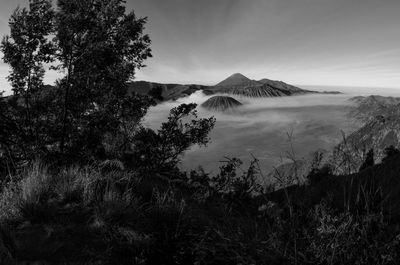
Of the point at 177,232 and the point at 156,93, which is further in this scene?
the point at 156,93

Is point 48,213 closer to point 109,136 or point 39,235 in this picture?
point 39,235

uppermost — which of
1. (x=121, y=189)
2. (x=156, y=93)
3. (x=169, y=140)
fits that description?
(x=156, y=93)

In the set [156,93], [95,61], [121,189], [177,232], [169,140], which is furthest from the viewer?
[169,140]

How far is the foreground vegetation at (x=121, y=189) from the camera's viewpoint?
91.1 inches

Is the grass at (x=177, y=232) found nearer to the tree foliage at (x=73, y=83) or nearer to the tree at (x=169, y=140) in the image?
the tree foliage at (x=73, y=83)

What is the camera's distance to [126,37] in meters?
11.1

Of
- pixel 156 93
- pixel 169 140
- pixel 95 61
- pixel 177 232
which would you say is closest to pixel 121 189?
pixel 177 232

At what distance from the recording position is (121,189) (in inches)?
180

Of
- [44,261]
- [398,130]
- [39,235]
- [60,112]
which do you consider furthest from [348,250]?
[398,130]

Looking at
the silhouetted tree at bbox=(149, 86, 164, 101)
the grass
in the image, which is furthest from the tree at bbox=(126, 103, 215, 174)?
the grass

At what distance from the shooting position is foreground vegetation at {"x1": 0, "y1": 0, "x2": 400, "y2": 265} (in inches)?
91.1

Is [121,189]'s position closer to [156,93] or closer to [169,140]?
[156,93]

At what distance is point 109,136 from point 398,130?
7473cm

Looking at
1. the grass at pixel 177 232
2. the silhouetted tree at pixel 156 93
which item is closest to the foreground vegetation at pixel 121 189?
the grass at pixel 177 232
